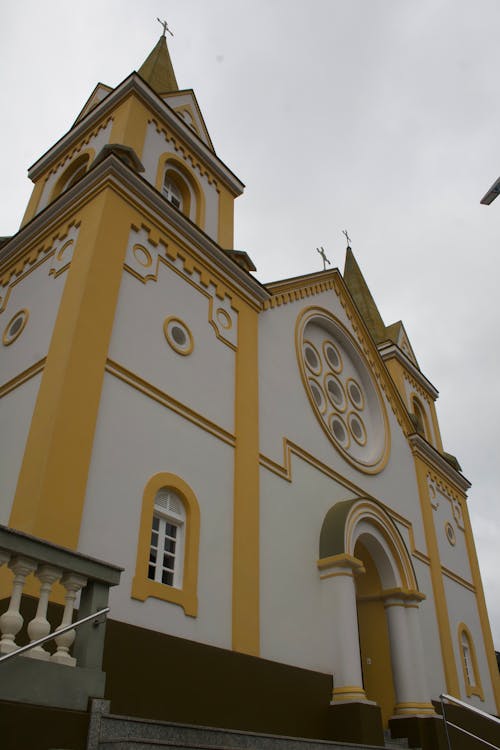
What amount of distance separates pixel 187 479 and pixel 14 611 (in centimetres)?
464

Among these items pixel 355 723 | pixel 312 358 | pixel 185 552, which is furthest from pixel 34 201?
pixel 355 723

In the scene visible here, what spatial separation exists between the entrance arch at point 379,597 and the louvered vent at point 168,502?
11.3 ft

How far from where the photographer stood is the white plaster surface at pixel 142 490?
7.82 m

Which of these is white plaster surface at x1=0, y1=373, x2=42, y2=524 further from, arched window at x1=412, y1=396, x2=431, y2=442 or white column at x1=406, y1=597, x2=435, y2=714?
arched window at x1=412, y1=396, x2=431, y2=442

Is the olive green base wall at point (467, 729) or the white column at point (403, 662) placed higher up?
the white column at point (403, 662)

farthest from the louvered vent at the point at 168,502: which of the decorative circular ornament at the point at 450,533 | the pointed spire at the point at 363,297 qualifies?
the pointed spire at the point at 363,297

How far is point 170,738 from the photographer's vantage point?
5.84 meters

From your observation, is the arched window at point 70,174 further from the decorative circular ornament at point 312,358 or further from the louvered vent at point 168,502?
the louvered vent at point 168,502

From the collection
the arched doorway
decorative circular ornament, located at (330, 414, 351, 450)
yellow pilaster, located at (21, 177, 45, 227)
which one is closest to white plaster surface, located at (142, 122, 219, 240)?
yellow pilaster, located at (21, 177, 45, 227)

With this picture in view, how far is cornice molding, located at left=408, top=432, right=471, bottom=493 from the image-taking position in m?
18.3

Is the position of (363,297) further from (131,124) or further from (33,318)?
(33,318)

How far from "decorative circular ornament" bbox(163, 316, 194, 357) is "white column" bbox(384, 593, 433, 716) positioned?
22.1 feet

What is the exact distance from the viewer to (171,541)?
8.95m

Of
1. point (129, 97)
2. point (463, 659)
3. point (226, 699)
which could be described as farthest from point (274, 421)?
point (463, 659)
